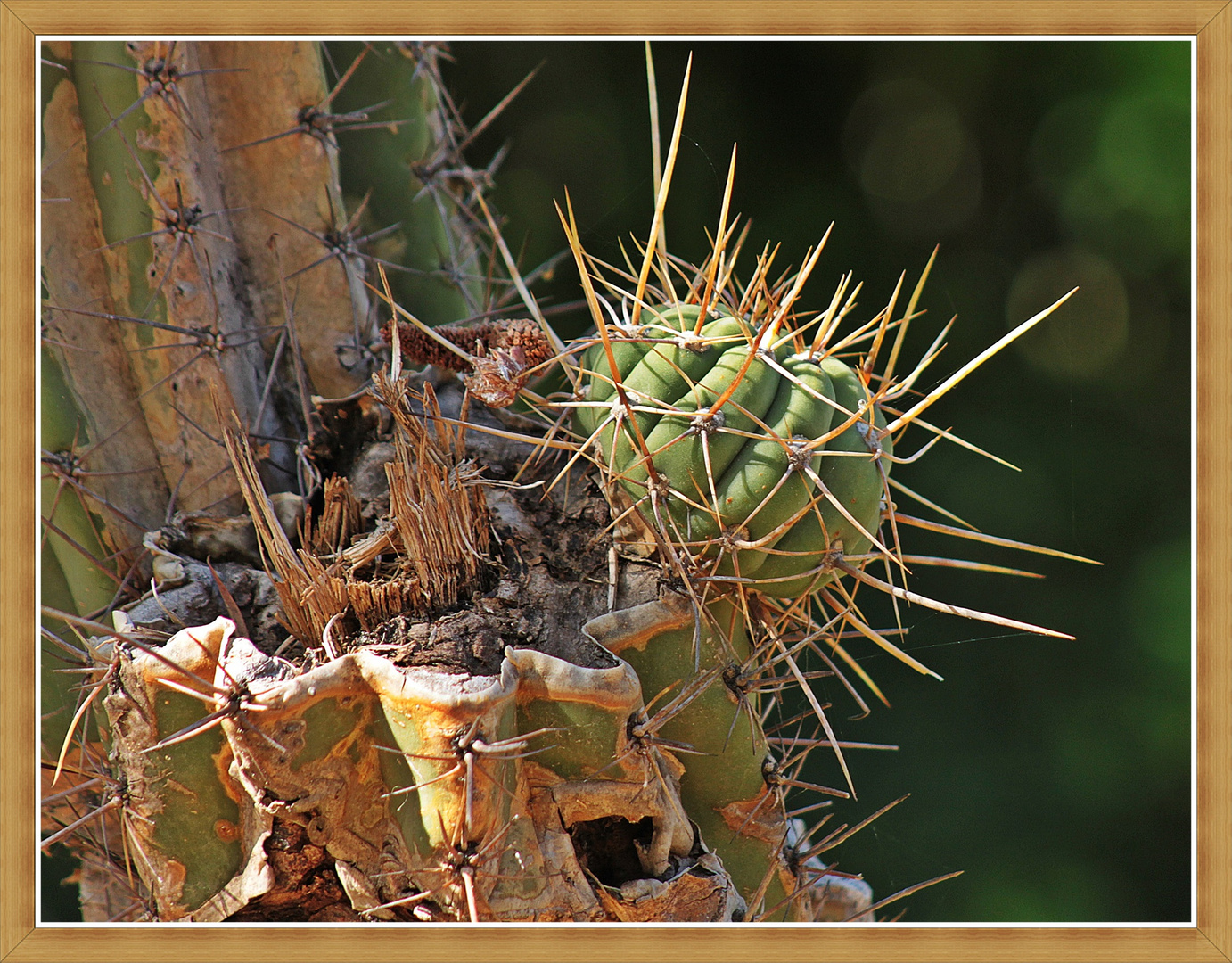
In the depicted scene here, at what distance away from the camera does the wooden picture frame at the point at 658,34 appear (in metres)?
0.73

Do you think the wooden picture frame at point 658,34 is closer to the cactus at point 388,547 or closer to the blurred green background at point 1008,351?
the cactus at point 388,547

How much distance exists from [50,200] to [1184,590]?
6.76 feet

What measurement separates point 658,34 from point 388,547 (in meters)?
0.47

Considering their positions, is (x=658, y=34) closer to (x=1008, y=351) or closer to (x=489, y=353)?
(x=489, y=353)

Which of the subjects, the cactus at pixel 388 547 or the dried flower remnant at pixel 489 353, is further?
the dried flower remnant at pixel 489 353

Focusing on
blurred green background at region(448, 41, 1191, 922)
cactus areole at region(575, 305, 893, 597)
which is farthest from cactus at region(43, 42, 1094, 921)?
blurred green background at region(448, 41, 1191, 922)

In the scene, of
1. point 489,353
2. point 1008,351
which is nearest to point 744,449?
point 489,353

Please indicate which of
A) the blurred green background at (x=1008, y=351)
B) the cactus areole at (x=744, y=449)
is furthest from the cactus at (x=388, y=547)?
the blurred green background at (x=1008, y=351)

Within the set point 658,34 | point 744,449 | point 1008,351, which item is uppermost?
point 658,34

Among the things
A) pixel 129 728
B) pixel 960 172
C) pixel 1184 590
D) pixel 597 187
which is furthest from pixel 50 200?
pixel 1184 590

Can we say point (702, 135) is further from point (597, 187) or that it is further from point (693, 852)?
point (693, 852)

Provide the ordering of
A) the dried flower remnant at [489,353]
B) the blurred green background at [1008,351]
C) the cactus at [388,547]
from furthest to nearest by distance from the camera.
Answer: the blurred green background at [1008,351]
the dried flower remnant at [489,353]
the cactus at [388,547]

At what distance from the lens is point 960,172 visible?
73.2 inches

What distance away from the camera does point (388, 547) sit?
0.76 m
